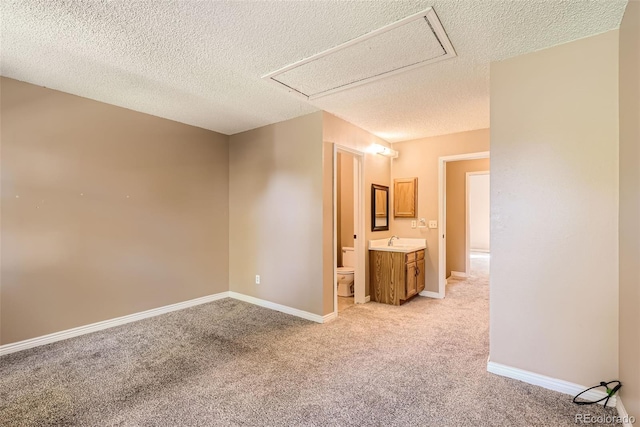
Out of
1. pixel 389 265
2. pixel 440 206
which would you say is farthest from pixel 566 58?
pixel 389 265

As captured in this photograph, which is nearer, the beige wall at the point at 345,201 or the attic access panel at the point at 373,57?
the attic access panel at the point at 373,57

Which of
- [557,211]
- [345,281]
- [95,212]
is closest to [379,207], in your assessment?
[345,281]

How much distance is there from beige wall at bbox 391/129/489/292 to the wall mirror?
306mm

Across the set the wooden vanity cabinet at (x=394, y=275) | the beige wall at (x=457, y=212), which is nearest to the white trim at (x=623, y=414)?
the wooden vanity cabinet at (x=394, y=275)

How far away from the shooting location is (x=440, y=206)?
4422 mm

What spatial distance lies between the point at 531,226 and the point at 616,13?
138 centimetres

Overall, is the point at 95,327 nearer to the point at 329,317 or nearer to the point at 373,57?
the point at 329,317

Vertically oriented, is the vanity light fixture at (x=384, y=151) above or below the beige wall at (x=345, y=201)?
above

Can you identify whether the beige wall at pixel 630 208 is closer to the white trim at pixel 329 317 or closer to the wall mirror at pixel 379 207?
the white trim at pixel 329 317

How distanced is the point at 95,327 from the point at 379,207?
12.5ft

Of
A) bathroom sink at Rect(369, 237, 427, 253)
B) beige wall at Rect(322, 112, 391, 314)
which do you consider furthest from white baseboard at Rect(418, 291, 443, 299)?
beige wall at Rect(322, 112, 391, 314)

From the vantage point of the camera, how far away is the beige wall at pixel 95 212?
2.74 m

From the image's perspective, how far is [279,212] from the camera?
3.91 metres

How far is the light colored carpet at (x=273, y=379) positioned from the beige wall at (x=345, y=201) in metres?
1.93
